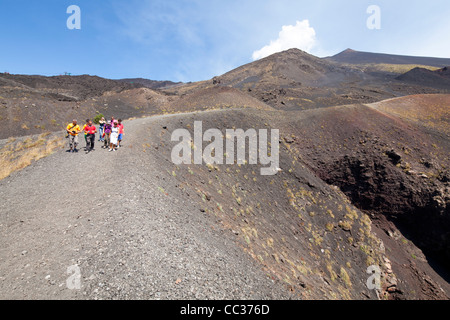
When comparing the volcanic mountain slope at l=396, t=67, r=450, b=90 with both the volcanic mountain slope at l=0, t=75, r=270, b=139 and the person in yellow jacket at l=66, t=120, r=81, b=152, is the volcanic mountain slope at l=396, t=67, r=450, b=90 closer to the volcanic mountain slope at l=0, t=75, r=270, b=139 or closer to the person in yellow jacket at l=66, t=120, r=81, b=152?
the volcanic mountain slope at l=0, t=75, r=270, b=139

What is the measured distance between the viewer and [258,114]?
1072 inches

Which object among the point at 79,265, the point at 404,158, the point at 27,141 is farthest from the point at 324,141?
the point at 27,141

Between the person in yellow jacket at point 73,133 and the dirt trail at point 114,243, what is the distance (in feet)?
9.62

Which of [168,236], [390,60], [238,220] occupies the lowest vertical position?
[238,220]

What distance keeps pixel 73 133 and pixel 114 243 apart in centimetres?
908

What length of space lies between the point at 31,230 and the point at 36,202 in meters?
1.84

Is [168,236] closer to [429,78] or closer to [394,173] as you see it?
[394,173]

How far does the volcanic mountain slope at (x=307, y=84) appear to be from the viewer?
157 ft

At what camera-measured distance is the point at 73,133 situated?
11.3 m

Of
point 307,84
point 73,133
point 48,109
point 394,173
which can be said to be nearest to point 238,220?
point 73,133

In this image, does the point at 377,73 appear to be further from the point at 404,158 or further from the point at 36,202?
the point at 36,202

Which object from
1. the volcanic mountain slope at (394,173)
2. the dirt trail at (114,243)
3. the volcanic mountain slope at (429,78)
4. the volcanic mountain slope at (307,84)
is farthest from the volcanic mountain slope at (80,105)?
the volcanic mountain slope at (429,78)

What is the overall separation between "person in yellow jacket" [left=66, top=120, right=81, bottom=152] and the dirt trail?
9.62 feet

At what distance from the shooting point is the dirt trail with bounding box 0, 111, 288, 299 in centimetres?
427
